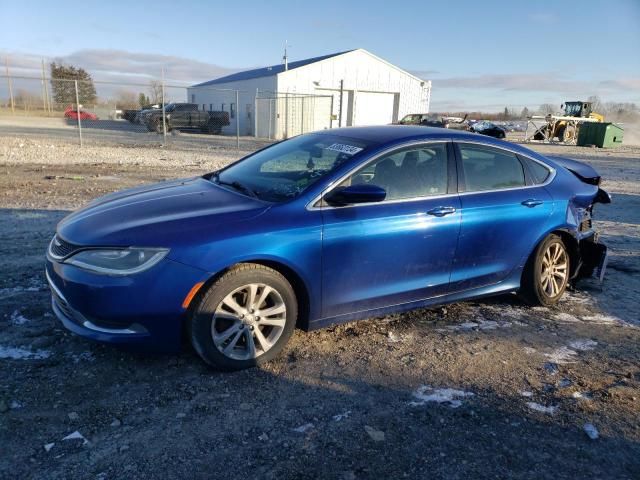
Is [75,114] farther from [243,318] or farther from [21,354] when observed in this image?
[243,318]

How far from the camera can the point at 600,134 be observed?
103ft

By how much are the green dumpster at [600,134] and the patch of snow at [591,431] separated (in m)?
33.7

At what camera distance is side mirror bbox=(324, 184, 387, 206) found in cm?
341

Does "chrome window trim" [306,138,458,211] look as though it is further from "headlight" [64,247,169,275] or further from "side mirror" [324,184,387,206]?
"headlight" [64,247,169,275]

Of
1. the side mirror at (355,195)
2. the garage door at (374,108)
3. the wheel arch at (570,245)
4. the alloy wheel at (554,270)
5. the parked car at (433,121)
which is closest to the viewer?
the side mirror at (355,195)

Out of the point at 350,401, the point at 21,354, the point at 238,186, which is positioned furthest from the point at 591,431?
the point at 21,354

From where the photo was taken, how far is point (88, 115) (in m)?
39.4

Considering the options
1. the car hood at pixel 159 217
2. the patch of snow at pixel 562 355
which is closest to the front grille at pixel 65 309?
the car hood at pixel 159 217

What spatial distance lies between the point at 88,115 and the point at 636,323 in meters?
42.4

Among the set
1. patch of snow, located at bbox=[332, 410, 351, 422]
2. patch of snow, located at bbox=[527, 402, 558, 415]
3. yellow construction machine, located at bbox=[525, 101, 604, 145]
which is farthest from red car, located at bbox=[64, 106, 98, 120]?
patch of snow, located at bbox=[527, 402, 558, 415]

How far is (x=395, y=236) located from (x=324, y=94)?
31.6 meters

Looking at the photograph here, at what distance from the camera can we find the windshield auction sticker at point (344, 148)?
150 inches

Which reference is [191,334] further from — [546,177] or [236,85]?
[236,85]

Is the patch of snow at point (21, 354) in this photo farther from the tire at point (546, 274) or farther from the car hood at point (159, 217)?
the tire at point (546, 274)
